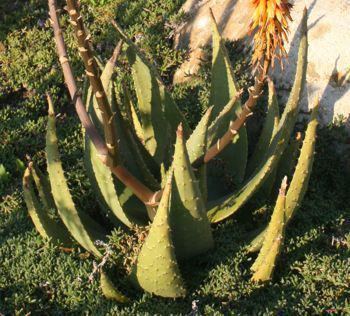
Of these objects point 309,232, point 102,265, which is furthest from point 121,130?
point 309,232

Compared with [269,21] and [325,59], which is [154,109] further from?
[325,59]

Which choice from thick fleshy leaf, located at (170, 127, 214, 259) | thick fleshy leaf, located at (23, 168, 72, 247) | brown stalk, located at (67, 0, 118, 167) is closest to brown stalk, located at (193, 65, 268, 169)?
thick fleshy leaf, located at (170, 127, 214, 259)

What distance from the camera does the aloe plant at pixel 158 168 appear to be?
2.90m

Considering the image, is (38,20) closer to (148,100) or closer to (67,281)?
(148,100)

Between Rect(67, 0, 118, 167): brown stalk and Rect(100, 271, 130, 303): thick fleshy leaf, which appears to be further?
Rect(100, 271, 130, 303): thick fleshy leaf

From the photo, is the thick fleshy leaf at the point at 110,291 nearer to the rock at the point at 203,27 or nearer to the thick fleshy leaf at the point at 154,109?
the thick fleshy leaf at the point at 154,109

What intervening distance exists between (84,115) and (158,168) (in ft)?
3.56

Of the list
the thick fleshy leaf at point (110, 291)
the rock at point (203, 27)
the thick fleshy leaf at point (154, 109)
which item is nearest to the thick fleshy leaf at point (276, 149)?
the thick fleshy leaf at point (154, 109)

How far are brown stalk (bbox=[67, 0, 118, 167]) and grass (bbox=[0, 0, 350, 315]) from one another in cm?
98

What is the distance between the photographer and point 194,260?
3666 millimetres

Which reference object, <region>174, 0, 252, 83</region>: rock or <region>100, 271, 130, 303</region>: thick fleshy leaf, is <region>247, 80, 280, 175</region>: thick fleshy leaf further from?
<region>174, 0, 252, 83</region>: rock

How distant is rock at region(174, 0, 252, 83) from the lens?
17.3 feet

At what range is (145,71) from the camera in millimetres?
3725

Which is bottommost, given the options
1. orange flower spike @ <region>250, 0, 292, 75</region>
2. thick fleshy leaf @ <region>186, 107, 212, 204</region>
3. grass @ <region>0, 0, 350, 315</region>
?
grass @ <region>0, 0, 350, 315</region>
